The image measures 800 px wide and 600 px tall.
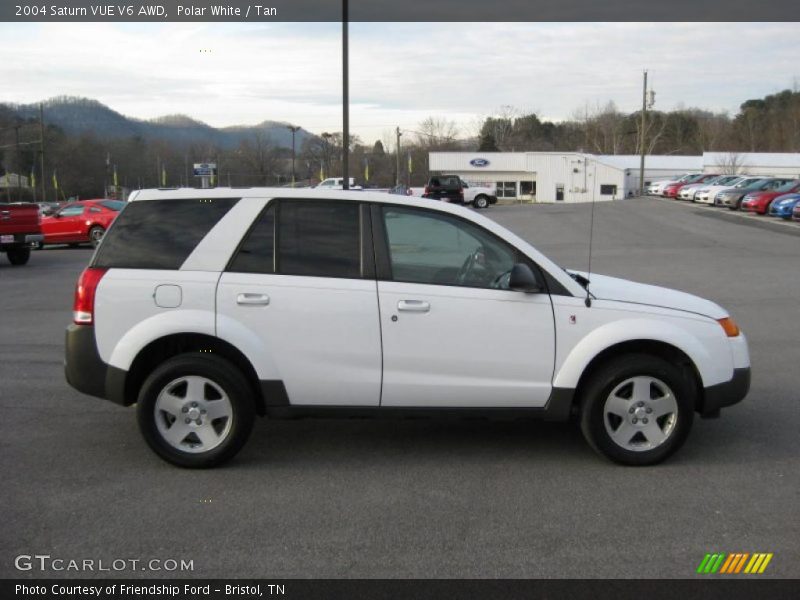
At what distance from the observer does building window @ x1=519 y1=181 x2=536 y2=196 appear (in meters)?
83.4

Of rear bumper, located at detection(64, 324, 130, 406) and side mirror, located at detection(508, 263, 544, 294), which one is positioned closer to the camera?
side mirror, located at detection(508, 263, 544, 294)

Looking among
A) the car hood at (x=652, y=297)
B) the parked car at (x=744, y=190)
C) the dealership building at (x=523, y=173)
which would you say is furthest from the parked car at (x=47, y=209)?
the dealership building at (x=523, y=173)

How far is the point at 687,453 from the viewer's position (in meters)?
5.61

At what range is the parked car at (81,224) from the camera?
26.2 metres

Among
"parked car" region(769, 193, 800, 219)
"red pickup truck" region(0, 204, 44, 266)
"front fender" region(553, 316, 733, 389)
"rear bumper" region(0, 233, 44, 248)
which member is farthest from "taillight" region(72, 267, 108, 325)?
"parked car" region(769, 193, 800, 219)

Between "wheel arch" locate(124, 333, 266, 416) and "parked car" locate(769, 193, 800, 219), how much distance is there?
31.6 m

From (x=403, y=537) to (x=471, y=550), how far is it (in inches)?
15.1

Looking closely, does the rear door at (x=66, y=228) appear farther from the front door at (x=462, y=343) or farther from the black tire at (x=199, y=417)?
the front door at (x=462, y=343)

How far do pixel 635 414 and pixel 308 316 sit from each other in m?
2.23

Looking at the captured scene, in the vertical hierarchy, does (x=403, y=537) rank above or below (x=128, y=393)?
below

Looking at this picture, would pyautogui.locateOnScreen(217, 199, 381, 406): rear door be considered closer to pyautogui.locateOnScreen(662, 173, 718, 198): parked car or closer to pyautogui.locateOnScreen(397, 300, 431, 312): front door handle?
pyautogui.locateOnScreen(397, 300, 431, 312): front door handle

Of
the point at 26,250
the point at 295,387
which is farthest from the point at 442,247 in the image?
the point at 26,250

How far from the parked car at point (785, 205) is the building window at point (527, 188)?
161 ft

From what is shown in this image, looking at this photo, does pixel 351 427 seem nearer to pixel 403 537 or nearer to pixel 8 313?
pixel 403 537
